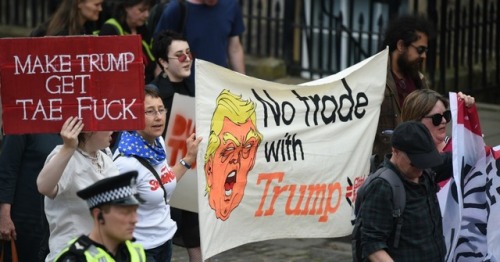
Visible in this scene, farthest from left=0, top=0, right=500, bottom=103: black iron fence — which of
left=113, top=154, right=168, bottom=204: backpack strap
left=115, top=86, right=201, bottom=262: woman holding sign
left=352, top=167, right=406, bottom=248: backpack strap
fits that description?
left=352, top=167, right=406, bottom=248: backpack strap

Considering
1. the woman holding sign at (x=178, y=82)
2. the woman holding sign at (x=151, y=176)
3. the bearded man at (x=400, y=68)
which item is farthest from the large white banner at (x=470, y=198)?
the woman holding sign at (x=178, y=82)

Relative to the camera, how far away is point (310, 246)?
10.0m

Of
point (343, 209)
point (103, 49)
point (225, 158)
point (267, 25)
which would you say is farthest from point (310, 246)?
point (267, 25)

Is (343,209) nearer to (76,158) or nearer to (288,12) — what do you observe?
(76,158)

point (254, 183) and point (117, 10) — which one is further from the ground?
point (117, 10)

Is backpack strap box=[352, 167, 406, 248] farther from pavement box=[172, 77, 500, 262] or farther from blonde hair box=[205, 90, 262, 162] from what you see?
pavement box=[172, 77, 500, 262]

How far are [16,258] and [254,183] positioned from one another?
1.44m

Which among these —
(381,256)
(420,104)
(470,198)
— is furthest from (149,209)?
(470,198)

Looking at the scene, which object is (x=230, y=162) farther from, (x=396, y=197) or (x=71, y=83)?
(x=396, y=197)

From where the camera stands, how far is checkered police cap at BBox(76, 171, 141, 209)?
5098 millimetres

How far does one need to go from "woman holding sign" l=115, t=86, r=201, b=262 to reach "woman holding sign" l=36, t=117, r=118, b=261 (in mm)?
472

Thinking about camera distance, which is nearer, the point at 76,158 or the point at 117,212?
the point at 117,212

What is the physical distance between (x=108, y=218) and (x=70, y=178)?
A: 119 centimetres

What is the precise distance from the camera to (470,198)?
7168 mm
